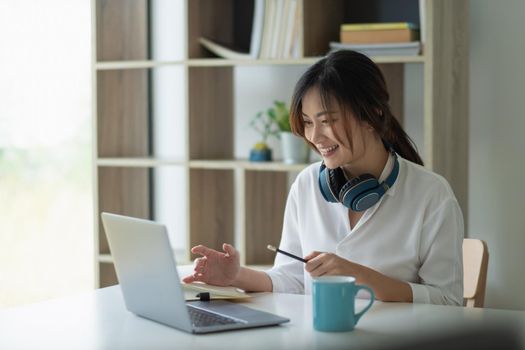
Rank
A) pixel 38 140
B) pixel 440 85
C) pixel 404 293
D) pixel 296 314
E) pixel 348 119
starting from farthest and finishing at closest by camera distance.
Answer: pixel 38 140, pixel 440 85, pixel 348 119, pixel 404 293, pixel 296 314

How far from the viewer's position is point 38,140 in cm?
372

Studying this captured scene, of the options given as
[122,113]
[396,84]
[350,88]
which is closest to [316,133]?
[350,88]

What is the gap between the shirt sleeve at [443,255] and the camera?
73.9 inches

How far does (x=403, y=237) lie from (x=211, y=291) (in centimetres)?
49

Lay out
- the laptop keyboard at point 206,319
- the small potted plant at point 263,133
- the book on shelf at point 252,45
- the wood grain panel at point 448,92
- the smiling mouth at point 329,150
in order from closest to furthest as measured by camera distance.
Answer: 1. the laptop keyboard at point 206,319
2. the smiling mouth at point 329,150
3. the wood grain panel at point 448,92
4. the book on shelf at point 252,45
5. the small potted plant at point 263,133

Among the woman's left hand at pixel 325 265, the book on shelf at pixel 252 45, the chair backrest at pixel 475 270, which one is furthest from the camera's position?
the book on shelf at pixel 252 45

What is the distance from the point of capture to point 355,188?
1904mm

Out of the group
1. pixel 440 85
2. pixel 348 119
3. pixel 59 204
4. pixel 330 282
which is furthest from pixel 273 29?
pixel 330 282

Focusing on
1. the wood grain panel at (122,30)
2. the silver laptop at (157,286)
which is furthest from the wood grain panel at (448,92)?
the wood grain panel at (122,30)

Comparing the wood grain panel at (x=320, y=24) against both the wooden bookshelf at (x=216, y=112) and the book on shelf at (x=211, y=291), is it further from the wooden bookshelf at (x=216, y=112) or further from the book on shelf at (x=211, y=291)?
the book on shelf at (x=211, y=291)

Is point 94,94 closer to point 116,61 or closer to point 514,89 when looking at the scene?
point 116,61

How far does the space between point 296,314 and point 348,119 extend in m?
0.54

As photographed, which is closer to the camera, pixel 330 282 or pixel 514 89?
pixel 330 282

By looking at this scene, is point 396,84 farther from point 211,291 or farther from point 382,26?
point 211,291
